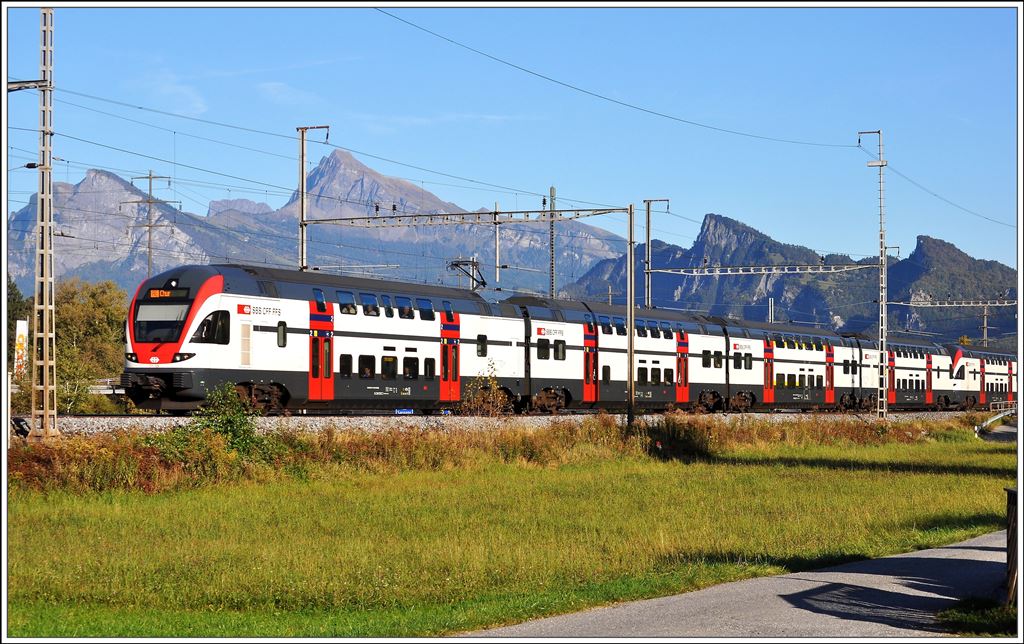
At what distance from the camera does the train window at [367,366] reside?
40312mm

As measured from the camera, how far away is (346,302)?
3994 cm

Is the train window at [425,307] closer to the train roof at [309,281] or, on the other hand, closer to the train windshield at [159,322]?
the train roof at [309,281]

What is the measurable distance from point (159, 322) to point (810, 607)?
2563 centimetres

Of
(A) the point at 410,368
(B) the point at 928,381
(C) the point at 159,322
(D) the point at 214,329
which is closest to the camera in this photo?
(D) the point at 214,329

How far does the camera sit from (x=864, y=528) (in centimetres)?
2403

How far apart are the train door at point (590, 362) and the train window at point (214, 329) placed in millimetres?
18854

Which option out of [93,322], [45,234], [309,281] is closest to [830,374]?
[309,281]

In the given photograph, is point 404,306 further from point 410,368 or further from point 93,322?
point 93,322

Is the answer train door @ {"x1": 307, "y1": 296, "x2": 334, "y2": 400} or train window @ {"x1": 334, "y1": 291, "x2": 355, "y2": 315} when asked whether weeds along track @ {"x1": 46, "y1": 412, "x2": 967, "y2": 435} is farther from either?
train window @ {"x1": 334, "y1": 291, "x2": 355, "y2": 315}

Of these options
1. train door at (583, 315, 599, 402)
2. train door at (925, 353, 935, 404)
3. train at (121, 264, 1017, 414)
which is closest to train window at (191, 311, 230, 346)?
train at (121, 264, 1017, 414)

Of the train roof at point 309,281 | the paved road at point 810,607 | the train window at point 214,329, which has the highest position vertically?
the train roof at point 309,281

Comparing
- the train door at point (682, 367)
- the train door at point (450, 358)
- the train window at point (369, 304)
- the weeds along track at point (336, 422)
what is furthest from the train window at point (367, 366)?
the train door at point (682, 367)

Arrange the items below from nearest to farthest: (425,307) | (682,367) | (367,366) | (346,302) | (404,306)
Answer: (346,302)
(367,366)
(404,306)
(425,307)
(682,367)

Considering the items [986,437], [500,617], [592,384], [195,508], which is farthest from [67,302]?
[500,617]
